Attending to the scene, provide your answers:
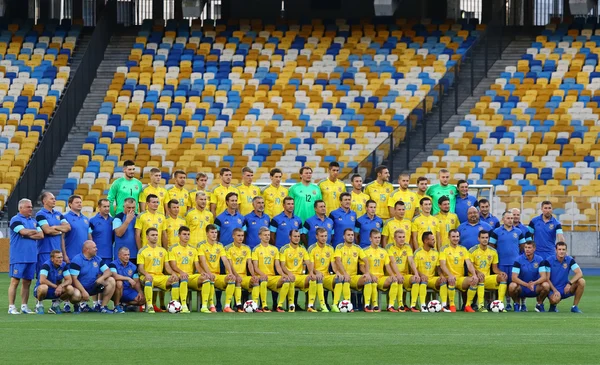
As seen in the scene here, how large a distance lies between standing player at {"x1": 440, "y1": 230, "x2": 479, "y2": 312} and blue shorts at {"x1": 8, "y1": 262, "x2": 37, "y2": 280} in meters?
5.24

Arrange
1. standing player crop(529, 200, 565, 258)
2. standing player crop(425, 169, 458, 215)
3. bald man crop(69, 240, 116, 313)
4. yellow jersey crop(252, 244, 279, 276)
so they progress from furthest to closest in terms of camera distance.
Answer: standing player crop(529, 200, 565, 258) → standing player crop(425, 169, 458, 215) → yellow jersey crop(252, 244, 279, 276) → bald man crop(69, 240, 116, 313)

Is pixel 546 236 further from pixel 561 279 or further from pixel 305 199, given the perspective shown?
pixel 305 199

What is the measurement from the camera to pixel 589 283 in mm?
24031

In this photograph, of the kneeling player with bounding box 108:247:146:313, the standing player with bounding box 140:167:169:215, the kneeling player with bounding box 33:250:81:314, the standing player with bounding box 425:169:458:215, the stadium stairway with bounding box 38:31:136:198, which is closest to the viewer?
the kneeling player with bounding box 33:250:81:314

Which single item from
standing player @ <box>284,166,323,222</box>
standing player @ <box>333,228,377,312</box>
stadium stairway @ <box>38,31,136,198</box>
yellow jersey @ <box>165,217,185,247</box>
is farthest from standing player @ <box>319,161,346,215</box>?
stadium stairway @ <box>38,31,136,198</box>

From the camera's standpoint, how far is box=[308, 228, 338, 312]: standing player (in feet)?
55.4

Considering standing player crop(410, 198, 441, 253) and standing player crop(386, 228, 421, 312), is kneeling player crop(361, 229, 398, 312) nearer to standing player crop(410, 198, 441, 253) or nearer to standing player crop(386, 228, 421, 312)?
standing player crop(386, 228, 421, 312)

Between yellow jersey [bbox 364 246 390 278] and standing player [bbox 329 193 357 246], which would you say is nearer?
yellow jersey [bbox 364 246 390 278]

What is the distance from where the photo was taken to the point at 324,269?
1722 cm

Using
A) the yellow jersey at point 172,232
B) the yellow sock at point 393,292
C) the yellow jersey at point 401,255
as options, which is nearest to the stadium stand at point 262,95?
the yellow jersey at point 172,232

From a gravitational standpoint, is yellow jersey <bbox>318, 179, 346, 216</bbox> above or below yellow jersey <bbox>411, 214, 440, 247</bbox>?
above

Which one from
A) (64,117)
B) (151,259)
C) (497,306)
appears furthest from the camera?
(64,117)

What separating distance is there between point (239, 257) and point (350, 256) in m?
1.46

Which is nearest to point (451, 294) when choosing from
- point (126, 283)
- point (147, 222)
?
point (147, 222)
